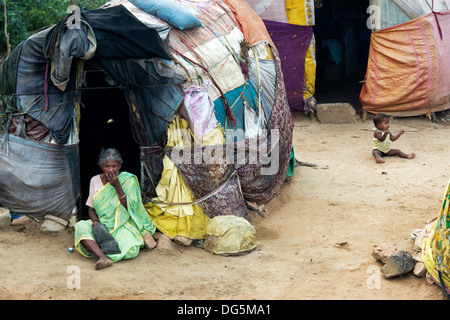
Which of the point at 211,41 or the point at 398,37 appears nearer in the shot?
the point at 211,41

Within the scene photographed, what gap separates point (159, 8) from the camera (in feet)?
19.9

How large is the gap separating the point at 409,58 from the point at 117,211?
691 centimetres

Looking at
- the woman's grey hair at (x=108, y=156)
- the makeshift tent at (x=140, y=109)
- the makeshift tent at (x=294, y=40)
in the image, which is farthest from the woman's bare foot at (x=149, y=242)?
the makeshift tent at (x=294, y=40)

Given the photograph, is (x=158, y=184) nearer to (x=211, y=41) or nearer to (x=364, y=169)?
(x=211, y=41)

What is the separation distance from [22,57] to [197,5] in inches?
93.7

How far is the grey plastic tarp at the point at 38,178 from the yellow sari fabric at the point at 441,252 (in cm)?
332

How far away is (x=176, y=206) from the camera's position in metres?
5.75

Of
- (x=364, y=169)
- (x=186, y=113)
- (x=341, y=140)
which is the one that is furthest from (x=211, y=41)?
(x=341, y=140)

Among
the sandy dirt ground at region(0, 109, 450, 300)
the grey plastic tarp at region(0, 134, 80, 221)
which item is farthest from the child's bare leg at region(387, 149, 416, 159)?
the grey plastic tarp at region(0, 134, 80, 221)

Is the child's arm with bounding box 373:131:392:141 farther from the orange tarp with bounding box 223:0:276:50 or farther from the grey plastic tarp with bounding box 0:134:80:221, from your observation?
the grey plastic tarp with bounding box 0:134:80:221

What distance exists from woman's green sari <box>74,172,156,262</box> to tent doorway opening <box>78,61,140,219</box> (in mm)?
844

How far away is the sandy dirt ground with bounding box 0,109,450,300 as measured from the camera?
4.67 meters

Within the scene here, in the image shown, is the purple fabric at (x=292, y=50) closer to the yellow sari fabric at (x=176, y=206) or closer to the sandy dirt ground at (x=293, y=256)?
the sandy dirt ground at (x=293, y=256)

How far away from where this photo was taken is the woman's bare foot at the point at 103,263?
16.5 feet
